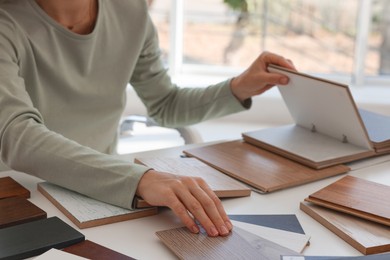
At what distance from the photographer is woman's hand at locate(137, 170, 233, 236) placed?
35.1 inches

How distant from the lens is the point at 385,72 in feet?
8.14

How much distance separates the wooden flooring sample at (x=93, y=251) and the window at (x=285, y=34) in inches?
65.8

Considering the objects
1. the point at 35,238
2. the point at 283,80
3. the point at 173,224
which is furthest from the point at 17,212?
the point at 283,80

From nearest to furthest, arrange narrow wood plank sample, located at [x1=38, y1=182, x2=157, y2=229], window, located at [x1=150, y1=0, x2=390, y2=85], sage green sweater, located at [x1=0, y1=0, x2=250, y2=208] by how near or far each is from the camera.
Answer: narrow wood plank sample, located at [x1=38, y1=182, x2=157, y2=229], sage green sweater, located at [x1=0, y1=0, x2=250, y2=208], window, located at [x1=150, y1=0, x2=390, y2=85]

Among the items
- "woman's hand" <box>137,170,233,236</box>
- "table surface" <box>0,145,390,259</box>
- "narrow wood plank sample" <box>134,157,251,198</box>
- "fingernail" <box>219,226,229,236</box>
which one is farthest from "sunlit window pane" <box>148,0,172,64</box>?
"fingernail" <box>219,226,229,236</box>

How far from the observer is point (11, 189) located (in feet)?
3.40

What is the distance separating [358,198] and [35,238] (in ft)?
1.77

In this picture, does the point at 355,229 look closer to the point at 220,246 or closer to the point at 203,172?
the point at 220,246

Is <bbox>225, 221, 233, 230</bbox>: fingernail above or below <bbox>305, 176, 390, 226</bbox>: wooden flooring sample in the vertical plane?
below

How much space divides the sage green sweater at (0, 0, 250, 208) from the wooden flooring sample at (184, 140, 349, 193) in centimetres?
21

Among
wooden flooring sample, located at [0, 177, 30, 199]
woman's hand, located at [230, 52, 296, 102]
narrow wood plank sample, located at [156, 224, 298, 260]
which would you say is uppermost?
woman's hand, located at [230, 52, 296, 102]

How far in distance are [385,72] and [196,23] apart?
0.83 m

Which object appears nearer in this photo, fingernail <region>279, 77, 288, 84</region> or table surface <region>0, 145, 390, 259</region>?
table surface <region>0, 145, 390, 259</region>

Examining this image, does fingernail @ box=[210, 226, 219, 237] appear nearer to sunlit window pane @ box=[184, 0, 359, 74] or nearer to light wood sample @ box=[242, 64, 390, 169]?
light wood sample @ box=[242, 64, 390, 169]
